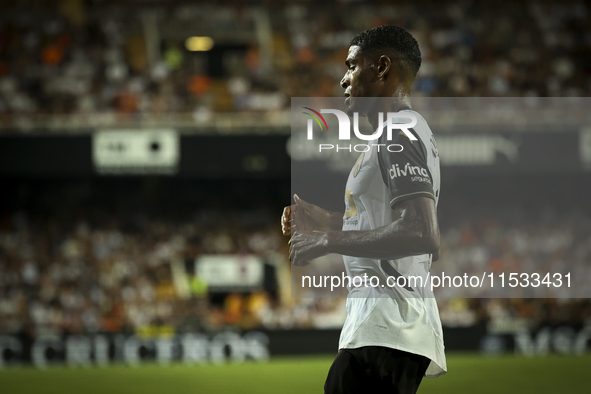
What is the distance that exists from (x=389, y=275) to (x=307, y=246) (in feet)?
0.95

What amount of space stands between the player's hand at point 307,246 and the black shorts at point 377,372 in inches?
13.8

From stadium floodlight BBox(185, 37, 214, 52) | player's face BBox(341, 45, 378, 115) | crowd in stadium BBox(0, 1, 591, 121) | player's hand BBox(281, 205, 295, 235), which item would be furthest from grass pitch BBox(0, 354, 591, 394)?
stadium floodlight BBox(185, 37, 214, 52)

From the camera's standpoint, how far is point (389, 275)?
2174mm

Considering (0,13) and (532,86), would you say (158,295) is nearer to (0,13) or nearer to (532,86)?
(0,13)

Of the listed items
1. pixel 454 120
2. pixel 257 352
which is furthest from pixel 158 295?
pixel 454 120

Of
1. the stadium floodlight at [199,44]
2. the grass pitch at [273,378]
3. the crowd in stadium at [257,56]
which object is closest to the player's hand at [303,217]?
the grass pitch at [273,378]

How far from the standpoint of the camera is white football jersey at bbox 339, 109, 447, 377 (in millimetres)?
2086

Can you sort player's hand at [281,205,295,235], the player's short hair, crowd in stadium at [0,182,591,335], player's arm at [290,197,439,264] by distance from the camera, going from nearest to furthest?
player's arm at [290,197,439,264]
the player's short hair
player's hand at [281,205,295,235]
crowd in stadium at [0,182,591,335]

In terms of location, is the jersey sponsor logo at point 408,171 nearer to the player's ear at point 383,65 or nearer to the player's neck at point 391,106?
the player's neck at point 391,106

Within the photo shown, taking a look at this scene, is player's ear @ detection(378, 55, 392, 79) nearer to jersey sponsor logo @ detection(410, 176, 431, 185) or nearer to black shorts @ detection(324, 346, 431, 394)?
jersey sponsor logo @ detection(410, 176, 431, 185)

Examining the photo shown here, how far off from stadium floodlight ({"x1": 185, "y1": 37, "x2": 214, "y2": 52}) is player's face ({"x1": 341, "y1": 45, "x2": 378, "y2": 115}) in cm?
1518

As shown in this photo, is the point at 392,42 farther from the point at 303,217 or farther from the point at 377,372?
the point at 377,372

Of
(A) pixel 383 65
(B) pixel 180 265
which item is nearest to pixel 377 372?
(A) pixel 383 65

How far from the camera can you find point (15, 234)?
15.1 m
